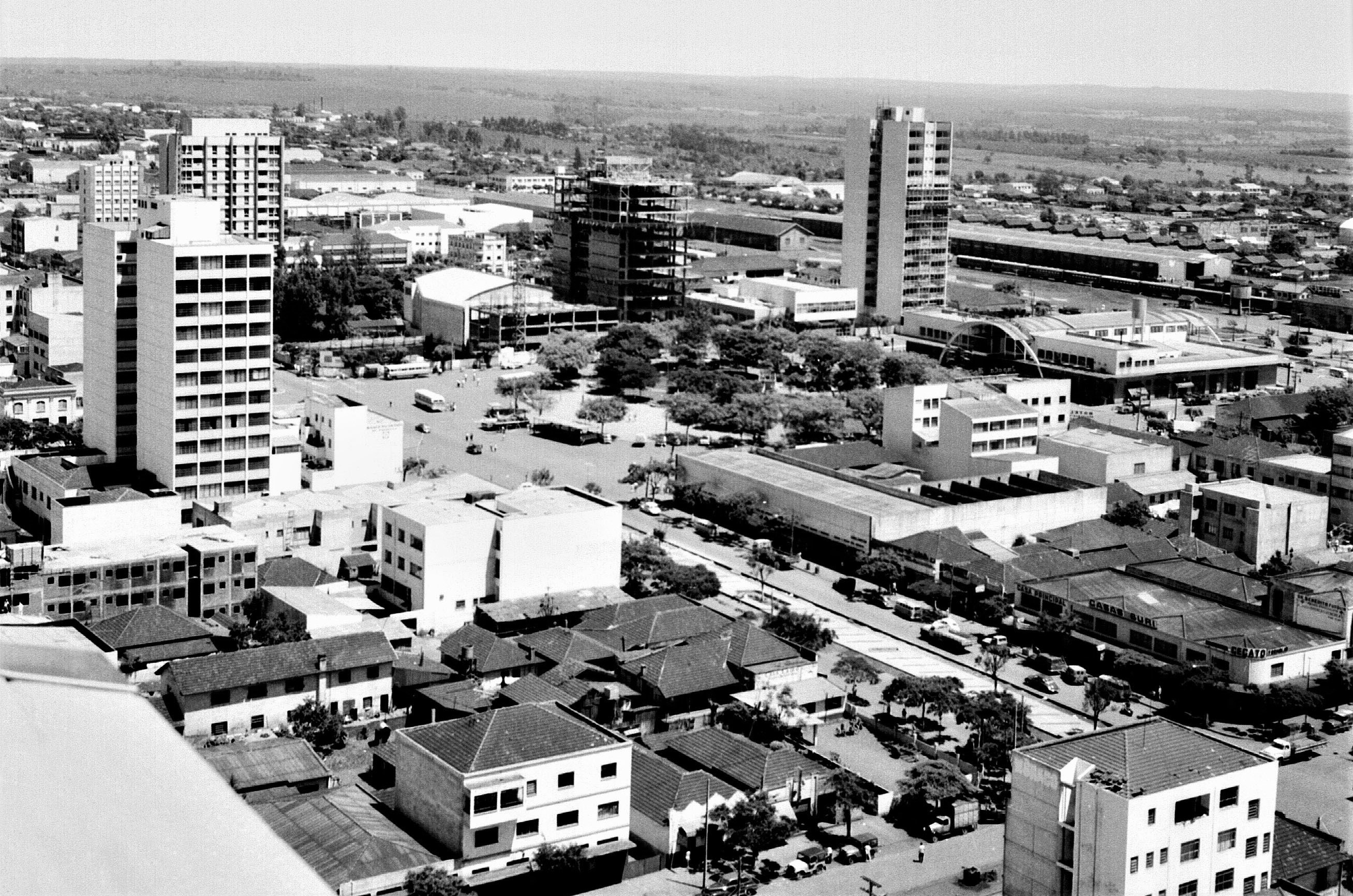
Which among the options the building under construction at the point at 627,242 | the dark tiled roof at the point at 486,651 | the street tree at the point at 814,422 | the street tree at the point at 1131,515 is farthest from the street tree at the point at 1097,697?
the building under construction at the point at 627,242

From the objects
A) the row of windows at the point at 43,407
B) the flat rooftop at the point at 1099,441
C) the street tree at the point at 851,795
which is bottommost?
the street tree at the point at 851,795

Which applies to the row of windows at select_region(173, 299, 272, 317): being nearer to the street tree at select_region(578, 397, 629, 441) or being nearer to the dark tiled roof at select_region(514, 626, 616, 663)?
the dark tiled roof at select_region(514, 626, 616, 663)

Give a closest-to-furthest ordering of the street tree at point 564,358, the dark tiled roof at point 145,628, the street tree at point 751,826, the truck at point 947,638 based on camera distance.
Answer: the street tree at point 751,826
the dark tiled roof at point 145,628
the truck at point 947,638
the street tree at point 564,358

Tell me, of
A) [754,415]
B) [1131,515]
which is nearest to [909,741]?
[1131,515]

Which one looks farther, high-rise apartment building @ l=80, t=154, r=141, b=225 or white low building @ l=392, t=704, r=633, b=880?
high-rise apartment building @ l=80, t=154, r=141, b=225

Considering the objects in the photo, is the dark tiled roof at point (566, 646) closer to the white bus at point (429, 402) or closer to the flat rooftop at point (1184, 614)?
the flat rooftop at point (1184, 614)

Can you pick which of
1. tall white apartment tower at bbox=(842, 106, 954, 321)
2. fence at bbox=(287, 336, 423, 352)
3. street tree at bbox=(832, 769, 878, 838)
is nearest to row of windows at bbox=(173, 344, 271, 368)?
street tree at bbox=(832, 769, 878, 838)

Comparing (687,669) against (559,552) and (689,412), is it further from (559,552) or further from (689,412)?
(689,412)
